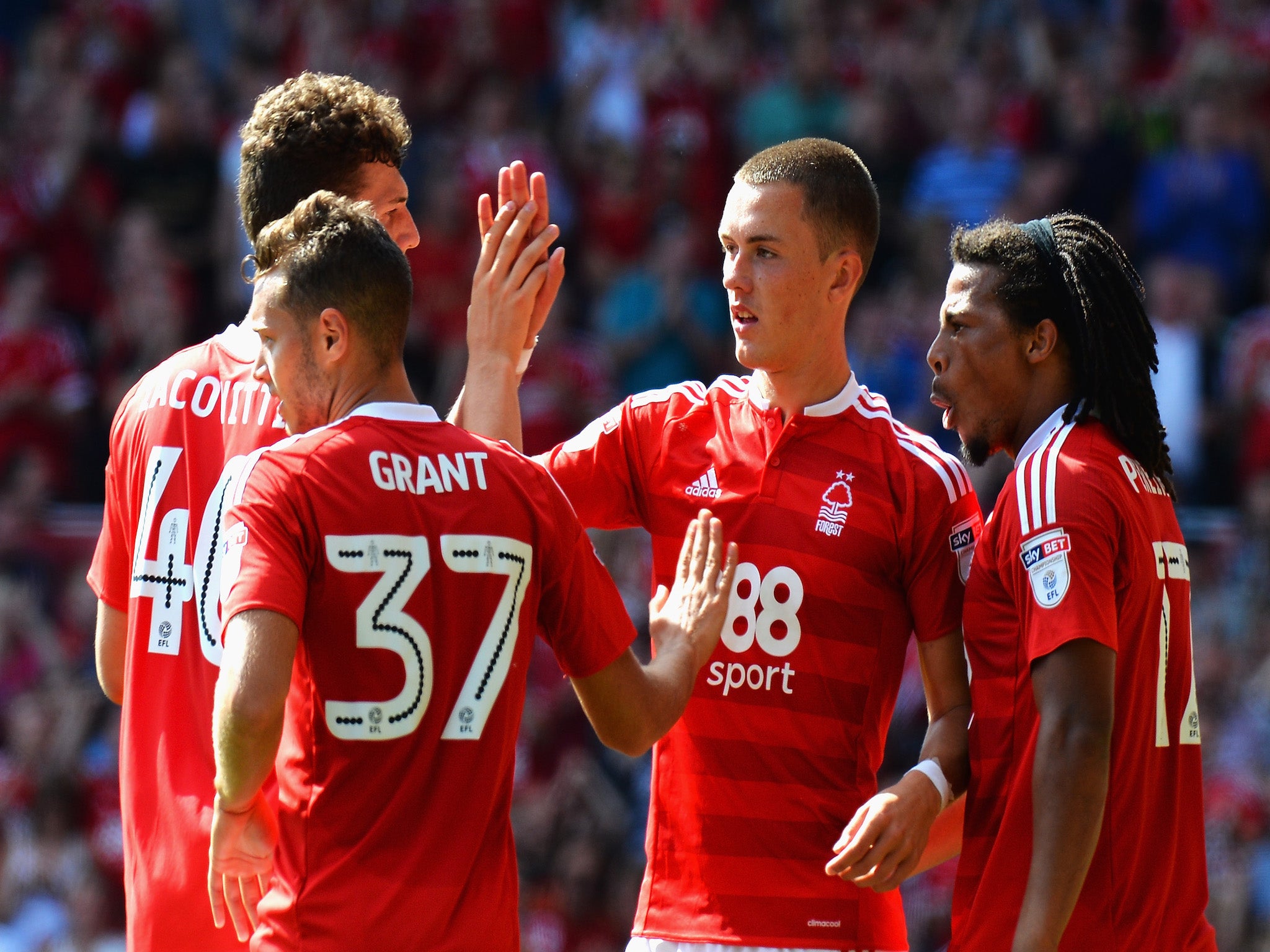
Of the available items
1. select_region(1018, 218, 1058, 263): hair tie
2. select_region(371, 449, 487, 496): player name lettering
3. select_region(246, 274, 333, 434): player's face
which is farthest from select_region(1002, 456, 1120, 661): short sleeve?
select_region(246, 274, 333, 434): player's face

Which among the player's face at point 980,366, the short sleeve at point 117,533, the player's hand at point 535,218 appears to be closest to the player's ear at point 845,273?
the player's face at point 980,366

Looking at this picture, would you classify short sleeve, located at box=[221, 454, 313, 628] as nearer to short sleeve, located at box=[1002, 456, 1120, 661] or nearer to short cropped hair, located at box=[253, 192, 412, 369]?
short cropped hair, located at box=[253, 192, 412, 369]

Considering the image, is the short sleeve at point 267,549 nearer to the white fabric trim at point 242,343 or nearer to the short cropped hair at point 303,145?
the white fabric trim at point 242,343

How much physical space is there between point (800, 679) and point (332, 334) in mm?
1443

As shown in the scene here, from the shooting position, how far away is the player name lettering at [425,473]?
315cm

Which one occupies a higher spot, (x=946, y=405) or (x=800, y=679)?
(x=946, y=405)

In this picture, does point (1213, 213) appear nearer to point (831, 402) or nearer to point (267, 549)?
point (831, 402)

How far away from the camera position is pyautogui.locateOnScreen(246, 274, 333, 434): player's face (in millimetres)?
3301

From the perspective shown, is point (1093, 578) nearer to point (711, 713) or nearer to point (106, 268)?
point (711, 713)

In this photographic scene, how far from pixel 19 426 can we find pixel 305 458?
775 cm

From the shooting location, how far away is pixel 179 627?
3.64 metres

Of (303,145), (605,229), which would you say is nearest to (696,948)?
(303,145)

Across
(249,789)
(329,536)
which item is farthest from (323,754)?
(329,536)

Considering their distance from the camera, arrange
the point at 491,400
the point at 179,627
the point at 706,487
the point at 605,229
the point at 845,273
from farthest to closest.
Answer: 1. the point at 605,229
2. the point at 845,273
3. the point at 706,487
4. the point at 491,400
5. the point at 179,627
